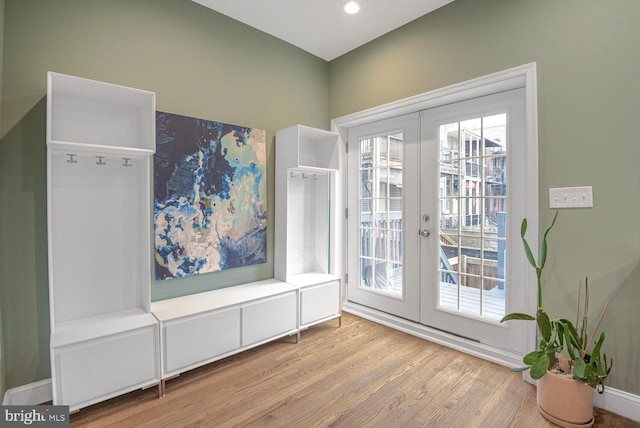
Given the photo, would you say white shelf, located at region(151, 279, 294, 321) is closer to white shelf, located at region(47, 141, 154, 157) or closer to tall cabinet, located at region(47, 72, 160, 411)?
tall cabinet, located at region(47, 72, 160, 411)

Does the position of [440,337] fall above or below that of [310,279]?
below

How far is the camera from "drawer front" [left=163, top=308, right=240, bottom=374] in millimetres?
2062

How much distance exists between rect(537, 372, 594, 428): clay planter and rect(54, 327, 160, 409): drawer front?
233cm

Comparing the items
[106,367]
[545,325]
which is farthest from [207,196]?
[545,325]

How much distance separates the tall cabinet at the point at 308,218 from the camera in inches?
114

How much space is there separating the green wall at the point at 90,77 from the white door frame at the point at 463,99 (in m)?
0.89

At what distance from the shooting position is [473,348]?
2.59 m

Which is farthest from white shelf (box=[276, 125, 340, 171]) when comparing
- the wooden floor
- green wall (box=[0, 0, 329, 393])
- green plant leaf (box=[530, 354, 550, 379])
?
green plant leaf (box=[530, 354, 550, 379])

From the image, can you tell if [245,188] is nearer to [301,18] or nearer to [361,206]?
[361,206]

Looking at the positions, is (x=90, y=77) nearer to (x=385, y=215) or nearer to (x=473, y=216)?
(x=385, y=215)

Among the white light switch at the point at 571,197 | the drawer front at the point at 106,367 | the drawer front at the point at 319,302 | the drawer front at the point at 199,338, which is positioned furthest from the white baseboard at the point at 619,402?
the drawer front at the point at 106,367

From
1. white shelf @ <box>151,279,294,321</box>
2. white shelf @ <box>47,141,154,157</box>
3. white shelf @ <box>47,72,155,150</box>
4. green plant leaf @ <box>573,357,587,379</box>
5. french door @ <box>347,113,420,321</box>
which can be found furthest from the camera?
french door @ <box>347,113,420,321</box>

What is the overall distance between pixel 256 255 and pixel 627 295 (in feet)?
8.58

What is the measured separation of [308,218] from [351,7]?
1.92 meters
